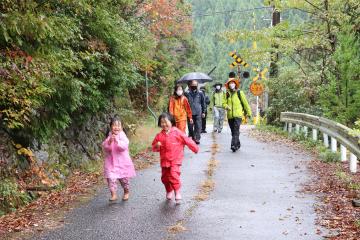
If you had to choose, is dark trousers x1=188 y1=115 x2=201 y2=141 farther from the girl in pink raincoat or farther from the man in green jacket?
the girl in pink raincoat

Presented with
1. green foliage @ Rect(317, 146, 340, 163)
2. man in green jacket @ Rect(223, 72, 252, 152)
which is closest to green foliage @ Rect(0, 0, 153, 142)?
man in green jacket @ Rect(223, 72, 252, 152)

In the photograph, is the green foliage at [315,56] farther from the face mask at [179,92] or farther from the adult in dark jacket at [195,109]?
the face mask at [179,92]

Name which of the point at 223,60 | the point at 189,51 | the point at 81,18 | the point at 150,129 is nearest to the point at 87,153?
the point at 81,18

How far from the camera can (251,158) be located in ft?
46.6

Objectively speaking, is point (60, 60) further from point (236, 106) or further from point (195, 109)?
point (195, 109)

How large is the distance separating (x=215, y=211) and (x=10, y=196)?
10.8 ft

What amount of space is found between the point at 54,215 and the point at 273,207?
3.42 metres

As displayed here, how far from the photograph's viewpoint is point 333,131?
1376 cm

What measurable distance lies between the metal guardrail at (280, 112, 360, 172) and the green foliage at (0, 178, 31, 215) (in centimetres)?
616

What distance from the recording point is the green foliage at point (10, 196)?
8.25m

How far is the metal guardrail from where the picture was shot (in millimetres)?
11055

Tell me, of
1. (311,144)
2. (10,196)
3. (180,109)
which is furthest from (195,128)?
(10,196)

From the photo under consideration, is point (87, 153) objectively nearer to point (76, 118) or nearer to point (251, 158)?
point (76, 118)

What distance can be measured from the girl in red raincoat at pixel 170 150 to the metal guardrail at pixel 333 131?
11.3 feet
